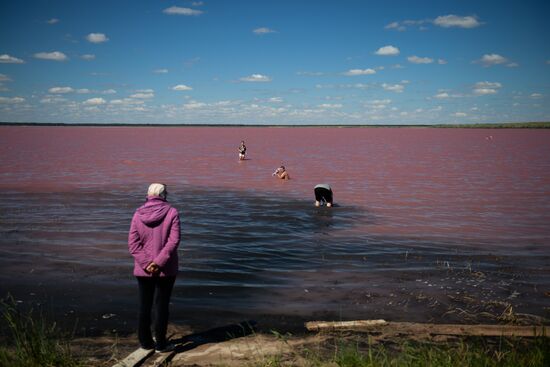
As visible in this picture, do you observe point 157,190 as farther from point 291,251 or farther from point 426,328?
point 291,251

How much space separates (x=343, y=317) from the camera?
7.56m

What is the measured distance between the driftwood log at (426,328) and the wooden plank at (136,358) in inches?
94.3

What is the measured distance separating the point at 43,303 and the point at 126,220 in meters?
7.23

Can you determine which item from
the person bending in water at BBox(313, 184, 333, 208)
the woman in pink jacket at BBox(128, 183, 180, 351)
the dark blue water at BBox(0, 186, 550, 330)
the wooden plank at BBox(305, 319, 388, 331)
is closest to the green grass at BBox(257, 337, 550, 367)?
the wooden plank at BBox(305, 319, 388, 331)

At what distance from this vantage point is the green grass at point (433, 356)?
491 centimetres

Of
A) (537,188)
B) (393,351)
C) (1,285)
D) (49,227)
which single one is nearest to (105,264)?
(1,285)

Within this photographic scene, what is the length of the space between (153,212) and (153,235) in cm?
29

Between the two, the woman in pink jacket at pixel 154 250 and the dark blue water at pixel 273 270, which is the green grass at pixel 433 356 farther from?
the woman in pink jacket at pixel 154 250

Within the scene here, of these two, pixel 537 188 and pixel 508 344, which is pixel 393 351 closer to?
pixel 508 344

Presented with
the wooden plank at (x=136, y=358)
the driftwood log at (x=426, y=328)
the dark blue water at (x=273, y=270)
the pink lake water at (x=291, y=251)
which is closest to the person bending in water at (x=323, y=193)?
the pink lake water at (x=291, y=251)

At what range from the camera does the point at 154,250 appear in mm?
5777

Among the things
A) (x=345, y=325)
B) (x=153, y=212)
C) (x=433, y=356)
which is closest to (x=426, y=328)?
(x=345, y=325)

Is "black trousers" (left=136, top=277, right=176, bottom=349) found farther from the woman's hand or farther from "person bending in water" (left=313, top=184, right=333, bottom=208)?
"person bending in water" (left=313, top=184, right=333, bottom=208)

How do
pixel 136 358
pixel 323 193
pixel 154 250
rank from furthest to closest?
pixel 323 193 < pixel 154 250 < pixel 136 358
